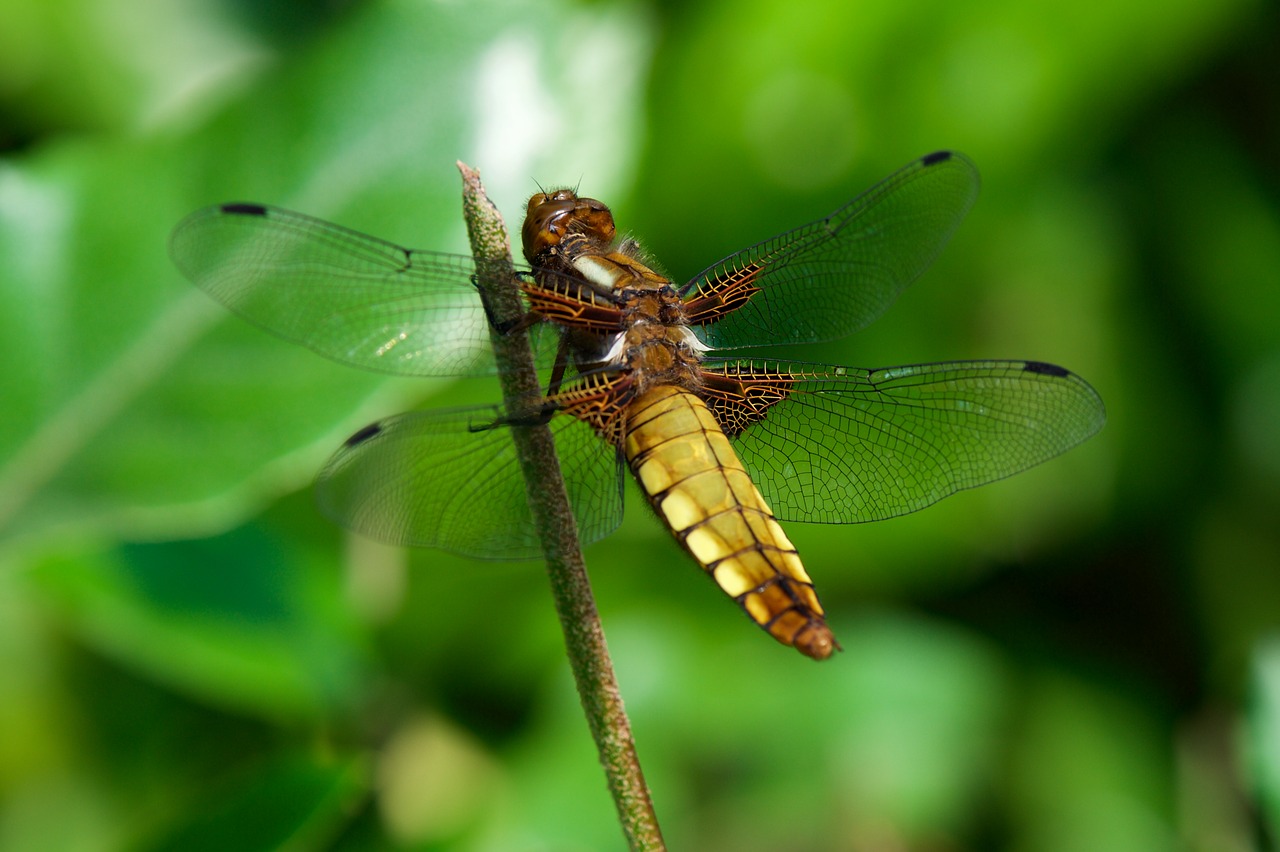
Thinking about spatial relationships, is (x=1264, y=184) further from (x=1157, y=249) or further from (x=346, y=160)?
(x=346, y=160)

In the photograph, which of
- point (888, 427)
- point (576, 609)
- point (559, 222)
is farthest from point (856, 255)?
point (576, 609)

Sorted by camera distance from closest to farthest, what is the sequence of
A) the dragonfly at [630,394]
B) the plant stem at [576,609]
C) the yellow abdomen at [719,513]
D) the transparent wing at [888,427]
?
1. the plant stem at [576,609]
2. the yellow abdomen at [719,513]
3. the dragonfly at [630,394]
4. the transparent wing at [888,427]

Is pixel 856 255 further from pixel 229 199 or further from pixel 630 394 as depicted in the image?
pixel 229 199

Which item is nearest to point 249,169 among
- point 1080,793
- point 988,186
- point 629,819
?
point 629,819

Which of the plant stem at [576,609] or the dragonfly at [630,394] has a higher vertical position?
the dragonfly at [630,394]

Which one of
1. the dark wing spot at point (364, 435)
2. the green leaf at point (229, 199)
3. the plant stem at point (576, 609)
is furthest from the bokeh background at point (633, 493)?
the plant stem at point (576, 609)

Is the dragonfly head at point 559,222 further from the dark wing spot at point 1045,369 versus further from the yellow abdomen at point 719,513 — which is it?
the dark wing spot at point 1045,369
